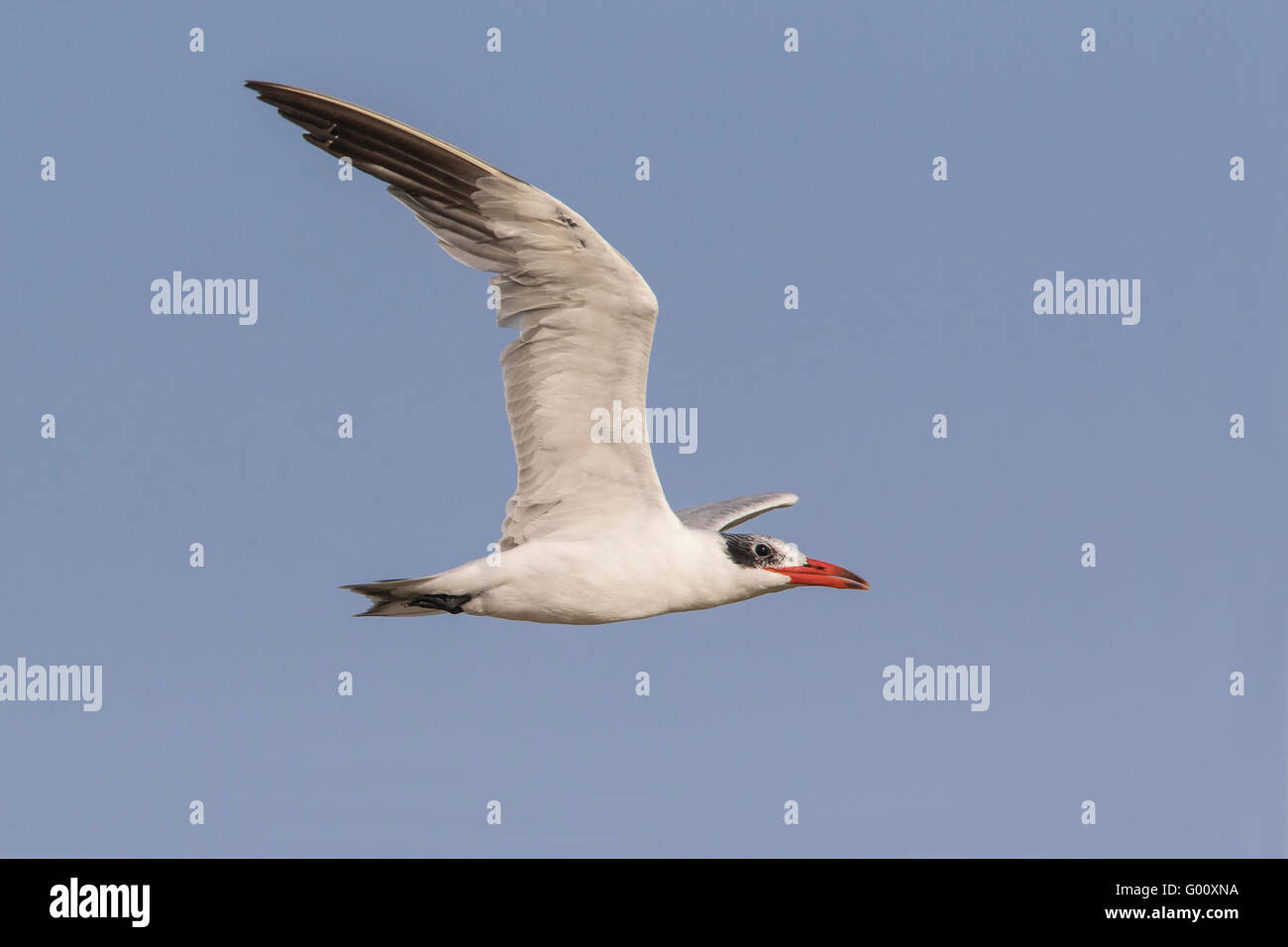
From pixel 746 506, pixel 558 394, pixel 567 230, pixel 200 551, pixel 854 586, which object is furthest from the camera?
pixel 200 551

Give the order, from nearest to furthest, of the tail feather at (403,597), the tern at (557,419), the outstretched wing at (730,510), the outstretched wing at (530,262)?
the outstretched wing at (530,262), the tern at (557,419), the tail feather at (403,597), the outstretched wing at (730,510)

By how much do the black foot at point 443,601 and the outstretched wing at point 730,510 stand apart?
4.14 metres

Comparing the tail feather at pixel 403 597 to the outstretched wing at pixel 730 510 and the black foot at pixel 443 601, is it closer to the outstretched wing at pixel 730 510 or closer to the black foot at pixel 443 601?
the black foot at pixel 443 601

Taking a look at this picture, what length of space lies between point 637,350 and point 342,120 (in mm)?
3820

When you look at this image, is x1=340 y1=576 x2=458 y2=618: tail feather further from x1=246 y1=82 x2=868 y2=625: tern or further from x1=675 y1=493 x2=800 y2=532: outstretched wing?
x1=675 y1=493 x2=800 y2=532: outstretched wing

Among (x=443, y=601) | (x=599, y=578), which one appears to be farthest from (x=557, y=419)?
(x=443, y=601)

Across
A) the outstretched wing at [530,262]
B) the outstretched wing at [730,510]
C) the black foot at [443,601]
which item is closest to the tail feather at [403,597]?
the black foot at [443,601]

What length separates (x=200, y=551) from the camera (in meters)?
24.0

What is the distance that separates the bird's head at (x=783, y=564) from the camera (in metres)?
18.4

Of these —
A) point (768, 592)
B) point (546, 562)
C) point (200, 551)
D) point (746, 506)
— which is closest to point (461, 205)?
point (546, 562)

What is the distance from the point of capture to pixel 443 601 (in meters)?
17.9

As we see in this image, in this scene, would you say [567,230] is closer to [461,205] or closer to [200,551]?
[461,205]

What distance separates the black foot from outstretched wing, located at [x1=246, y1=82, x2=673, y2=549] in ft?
7.17

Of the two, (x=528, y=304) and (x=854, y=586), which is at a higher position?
(x=528, y=304)
